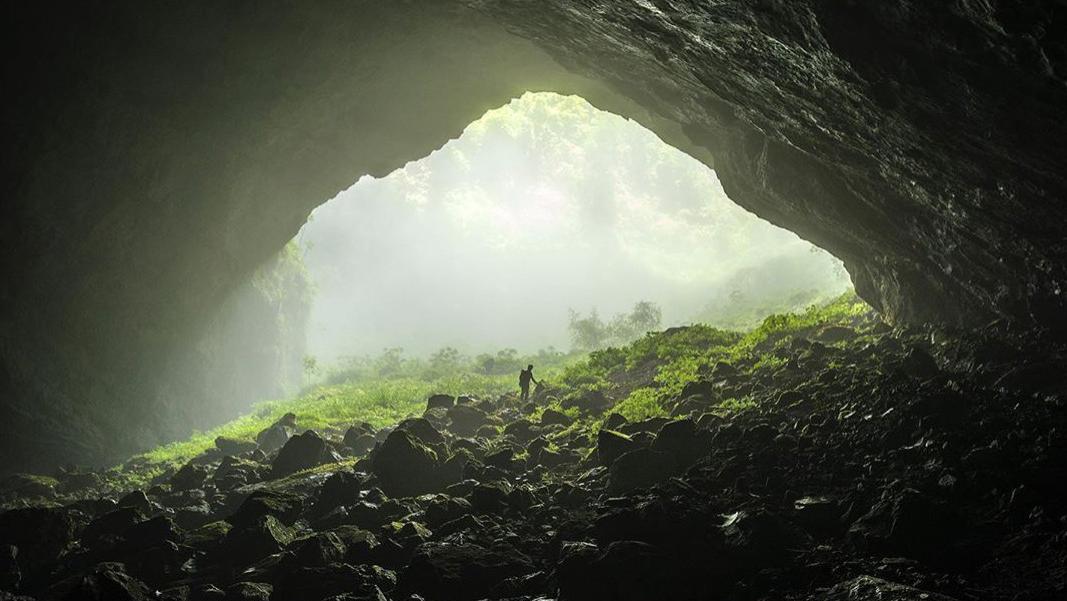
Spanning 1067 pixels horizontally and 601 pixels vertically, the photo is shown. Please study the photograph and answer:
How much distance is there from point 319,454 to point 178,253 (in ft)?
36.7

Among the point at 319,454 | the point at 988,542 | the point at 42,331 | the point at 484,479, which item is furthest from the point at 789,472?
the point at 42,331

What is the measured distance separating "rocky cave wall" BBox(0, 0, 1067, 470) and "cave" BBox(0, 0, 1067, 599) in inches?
2.4

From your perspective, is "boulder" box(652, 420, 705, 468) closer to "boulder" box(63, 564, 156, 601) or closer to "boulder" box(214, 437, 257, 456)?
"boulder" box(63, 564, 156, 601)

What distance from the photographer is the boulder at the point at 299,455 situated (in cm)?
1326

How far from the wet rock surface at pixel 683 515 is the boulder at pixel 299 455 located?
370 mm

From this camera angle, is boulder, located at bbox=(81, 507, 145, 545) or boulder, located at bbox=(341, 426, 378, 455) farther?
boulder, located at bbox=(341, 426, 378, 455)

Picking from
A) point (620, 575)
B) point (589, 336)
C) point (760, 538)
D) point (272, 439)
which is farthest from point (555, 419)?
point (589, 336)

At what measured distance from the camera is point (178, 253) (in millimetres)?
20234

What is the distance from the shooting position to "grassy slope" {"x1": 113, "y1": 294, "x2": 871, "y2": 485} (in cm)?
1680

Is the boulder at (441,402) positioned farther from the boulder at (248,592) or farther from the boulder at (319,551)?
the boulder at (248,592)

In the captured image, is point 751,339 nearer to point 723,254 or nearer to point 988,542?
point 988,542

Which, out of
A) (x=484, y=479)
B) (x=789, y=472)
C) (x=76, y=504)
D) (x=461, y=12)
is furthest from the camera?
(x=461, y=12)

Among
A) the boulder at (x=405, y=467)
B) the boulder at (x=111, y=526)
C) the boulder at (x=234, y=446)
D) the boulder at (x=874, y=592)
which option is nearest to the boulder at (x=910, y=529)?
the boulder at (x=874, y=592)

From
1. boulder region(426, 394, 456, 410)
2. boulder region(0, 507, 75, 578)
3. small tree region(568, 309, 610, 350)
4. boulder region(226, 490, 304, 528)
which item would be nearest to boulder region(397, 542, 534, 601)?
boulder region(226, 490, 304, 528)
